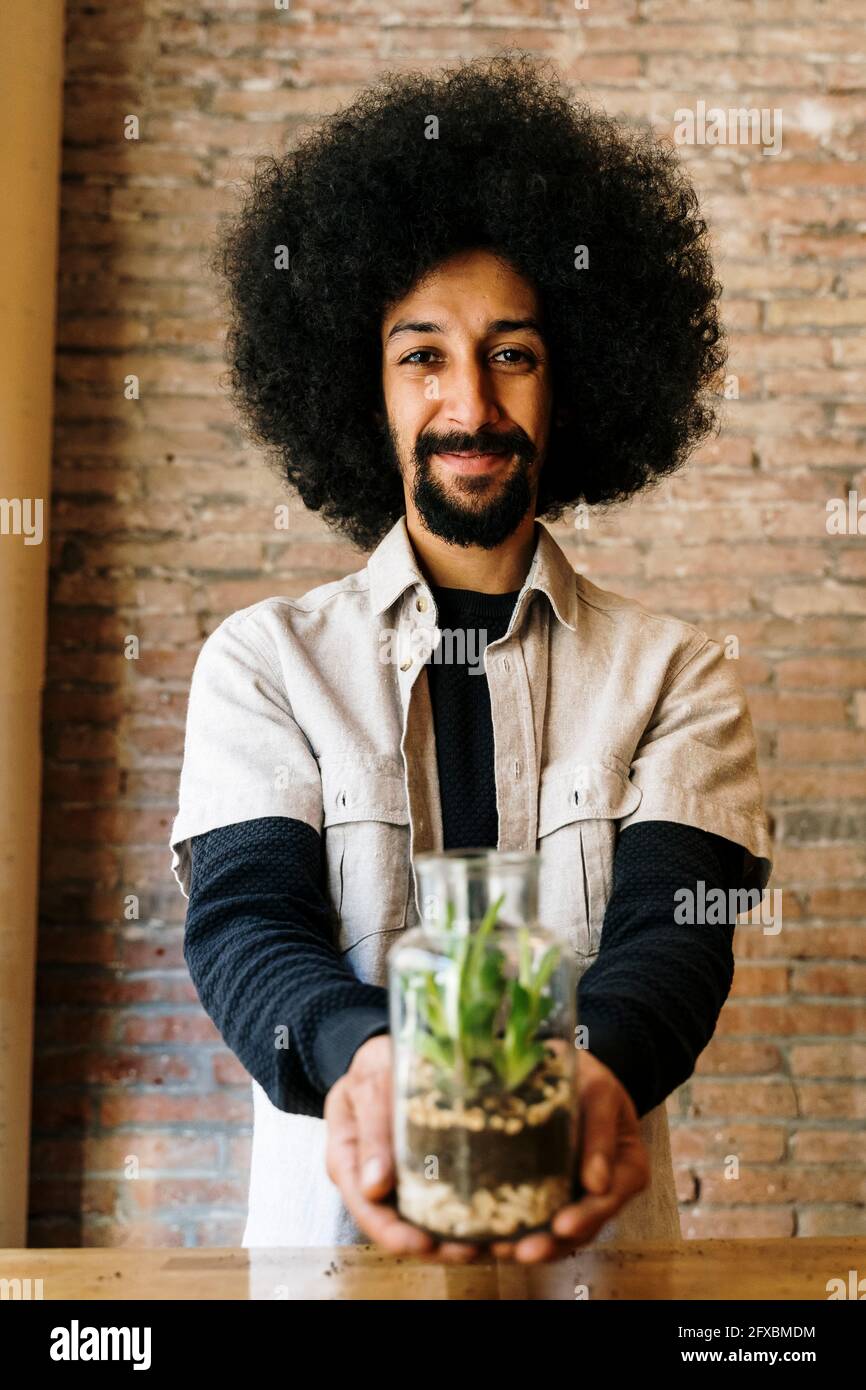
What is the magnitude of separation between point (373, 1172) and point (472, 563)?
830 mm

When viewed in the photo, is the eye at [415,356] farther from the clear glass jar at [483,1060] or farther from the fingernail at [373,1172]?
the fingernail at [373,1172]

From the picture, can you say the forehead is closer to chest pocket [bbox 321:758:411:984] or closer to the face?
the face

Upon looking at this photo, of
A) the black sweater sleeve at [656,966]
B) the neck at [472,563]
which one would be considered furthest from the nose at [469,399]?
the black sweater sleeve at [656,966]

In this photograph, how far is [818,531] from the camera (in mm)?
2145

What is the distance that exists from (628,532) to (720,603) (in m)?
0.19

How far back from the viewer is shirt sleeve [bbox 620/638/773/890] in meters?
1.28

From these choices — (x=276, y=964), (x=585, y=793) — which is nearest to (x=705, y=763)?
(x=585, y=793)

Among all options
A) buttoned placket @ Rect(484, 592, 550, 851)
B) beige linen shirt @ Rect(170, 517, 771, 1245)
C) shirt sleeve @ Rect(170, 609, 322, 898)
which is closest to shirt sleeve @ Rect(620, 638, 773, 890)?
beige linen shirt @ Rect(170, 517, 771, 1245)

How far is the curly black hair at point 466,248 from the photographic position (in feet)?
5.12

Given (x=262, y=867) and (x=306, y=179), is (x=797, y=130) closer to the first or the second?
(x=306, y=179)

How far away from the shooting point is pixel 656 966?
1104 millimetres

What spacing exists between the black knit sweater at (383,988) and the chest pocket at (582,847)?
26mm

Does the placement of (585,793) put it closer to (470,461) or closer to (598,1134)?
(470,461)
